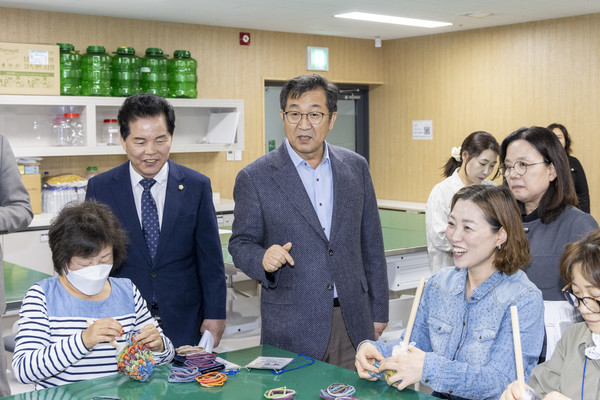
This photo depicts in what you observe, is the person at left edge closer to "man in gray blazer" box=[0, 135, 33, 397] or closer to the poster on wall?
"man in gray blazer" box=[0, 135, 33, 397]

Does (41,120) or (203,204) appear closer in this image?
(203,204)

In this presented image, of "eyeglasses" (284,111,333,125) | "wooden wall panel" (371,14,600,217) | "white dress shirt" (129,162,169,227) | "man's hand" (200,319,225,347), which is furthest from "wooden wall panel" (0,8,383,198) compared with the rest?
"eyeglasses" (284,111,333,125)

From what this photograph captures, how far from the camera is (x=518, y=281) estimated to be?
200 cm

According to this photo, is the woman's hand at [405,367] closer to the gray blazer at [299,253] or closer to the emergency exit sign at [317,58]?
the gray blazer at [299,253]

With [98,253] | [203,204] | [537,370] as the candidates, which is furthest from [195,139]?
[537,370]

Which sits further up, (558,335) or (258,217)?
(258,217)

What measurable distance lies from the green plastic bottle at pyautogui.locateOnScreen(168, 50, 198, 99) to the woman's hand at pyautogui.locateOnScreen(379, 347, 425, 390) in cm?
465

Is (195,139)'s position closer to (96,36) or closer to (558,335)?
(96,36)

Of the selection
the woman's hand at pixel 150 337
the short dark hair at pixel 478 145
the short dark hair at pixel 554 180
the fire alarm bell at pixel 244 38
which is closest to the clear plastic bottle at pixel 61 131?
the fire alarm bell at pixel 244 38

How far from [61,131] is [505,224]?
14.6 ft

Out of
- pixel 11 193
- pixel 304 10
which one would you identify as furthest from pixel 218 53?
pixel 11 193

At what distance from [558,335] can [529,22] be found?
5.09 m

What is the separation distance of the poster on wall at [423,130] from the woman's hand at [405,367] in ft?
19.3

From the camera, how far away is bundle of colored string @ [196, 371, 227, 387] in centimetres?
189
